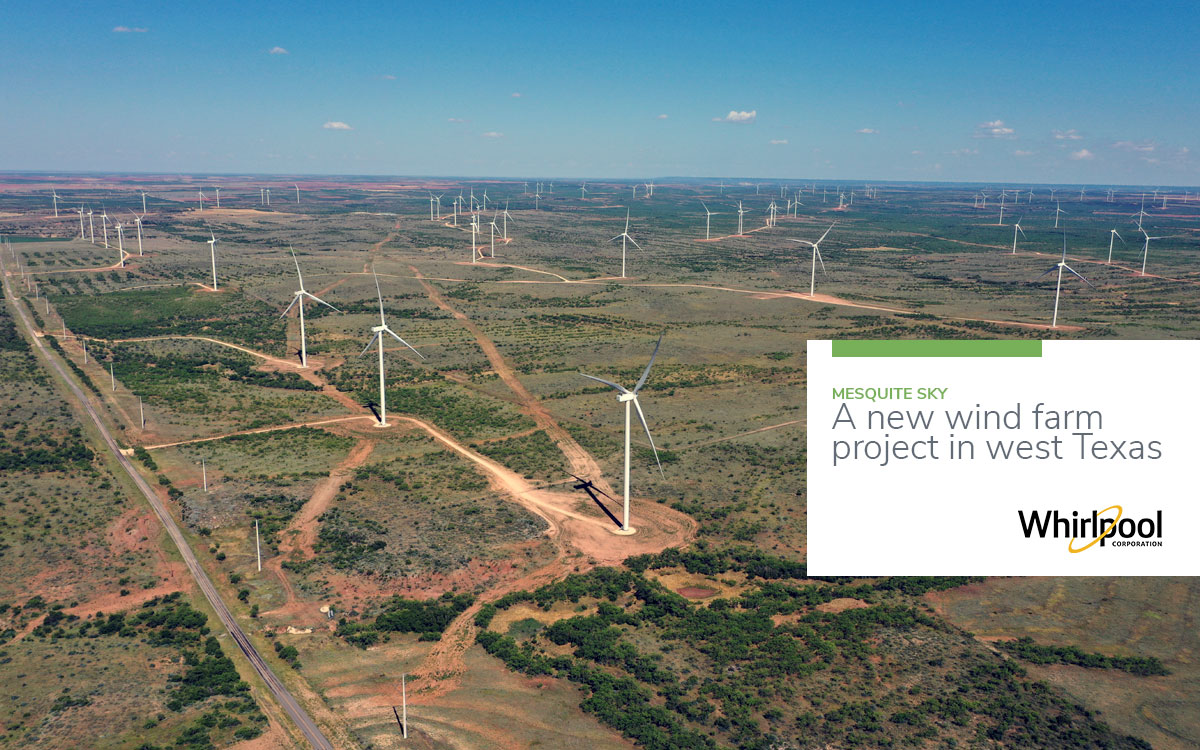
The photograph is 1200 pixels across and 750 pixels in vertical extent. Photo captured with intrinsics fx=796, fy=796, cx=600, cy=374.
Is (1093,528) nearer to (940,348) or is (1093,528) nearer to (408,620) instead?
(940,348)

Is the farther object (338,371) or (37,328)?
(37,328)

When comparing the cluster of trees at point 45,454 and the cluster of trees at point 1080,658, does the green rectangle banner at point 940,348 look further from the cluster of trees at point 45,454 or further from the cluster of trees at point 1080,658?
the cluster of trees at point 45,454

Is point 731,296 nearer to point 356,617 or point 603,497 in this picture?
point 603,497

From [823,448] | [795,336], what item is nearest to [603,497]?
[823,448]

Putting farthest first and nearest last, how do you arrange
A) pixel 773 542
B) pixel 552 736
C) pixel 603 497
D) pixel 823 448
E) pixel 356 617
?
pixel 603 497, pixel 773 542, pixel 356 617, pixel 552 736, pixel 823 448

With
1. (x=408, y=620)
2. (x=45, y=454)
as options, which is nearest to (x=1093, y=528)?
(x=408, y=620)
